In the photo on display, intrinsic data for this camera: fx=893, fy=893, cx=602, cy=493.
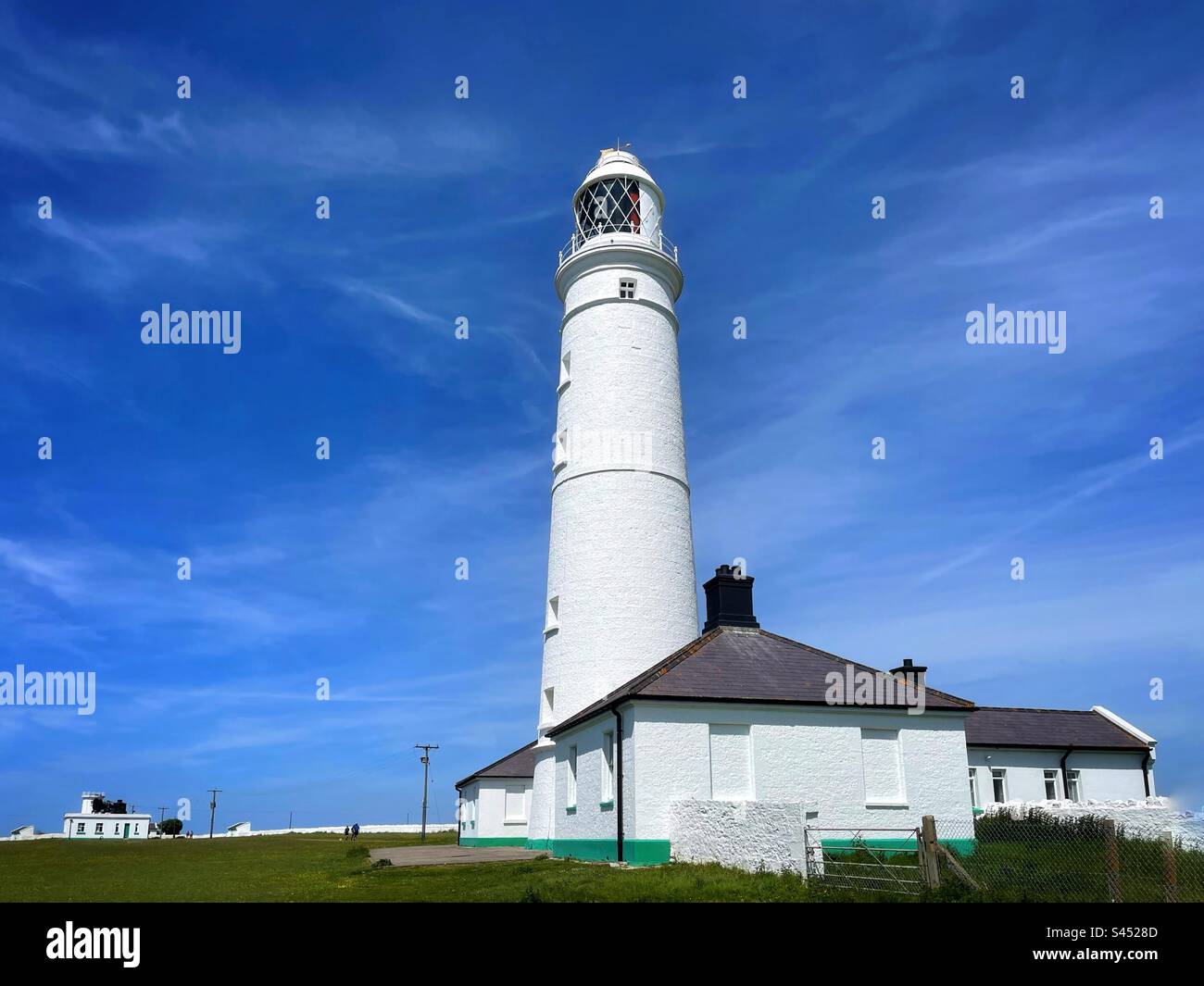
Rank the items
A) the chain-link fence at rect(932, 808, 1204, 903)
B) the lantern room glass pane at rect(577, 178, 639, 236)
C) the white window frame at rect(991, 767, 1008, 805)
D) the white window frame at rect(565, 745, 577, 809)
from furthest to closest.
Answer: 1. the white window frame at rect(991, 767, 1008, 805)
2. the lantern room glass pane at rect(577, 178, 639, 236)
3. the white window frame at rect(565, 745, 577, 809)
4. the chain-link fence at rect(932, 808, 1204, 903)

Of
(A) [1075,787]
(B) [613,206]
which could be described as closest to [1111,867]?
(B) [613,206]

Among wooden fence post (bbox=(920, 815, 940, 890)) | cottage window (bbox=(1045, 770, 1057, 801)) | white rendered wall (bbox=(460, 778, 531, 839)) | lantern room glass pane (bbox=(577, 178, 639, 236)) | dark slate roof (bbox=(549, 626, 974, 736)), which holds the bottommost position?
white rendered wall (bbox=(460, 778, 531, 839))

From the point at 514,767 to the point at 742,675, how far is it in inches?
739

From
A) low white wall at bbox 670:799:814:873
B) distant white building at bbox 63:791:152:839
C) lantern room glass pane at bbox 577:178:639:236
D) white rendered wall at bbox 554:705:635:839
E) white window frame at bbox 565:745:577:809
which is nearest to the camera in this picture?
low white wall at bbox 670:799:814:873

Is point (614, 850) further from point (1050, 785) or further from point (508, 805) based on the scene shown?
point (1050, 785)

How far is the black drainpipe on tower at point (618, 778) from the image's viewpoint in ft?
61.9

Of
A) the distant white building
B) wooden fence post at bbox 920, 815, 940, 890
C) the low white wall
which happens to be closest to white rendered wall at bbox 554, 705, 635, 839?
the low white wall

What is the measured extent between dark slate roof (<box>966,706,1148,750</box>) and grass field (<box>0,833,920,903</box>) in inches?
712

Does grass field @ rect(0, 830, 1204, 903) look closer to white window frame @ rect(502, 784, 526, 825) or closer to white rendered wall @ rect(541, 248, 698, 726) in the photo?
white rendered wall @ rect(541, 248, 698, 726)

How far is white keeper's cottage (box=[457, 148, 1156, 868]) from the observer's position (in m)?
18.8

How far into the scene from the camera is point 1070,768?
3173cm
